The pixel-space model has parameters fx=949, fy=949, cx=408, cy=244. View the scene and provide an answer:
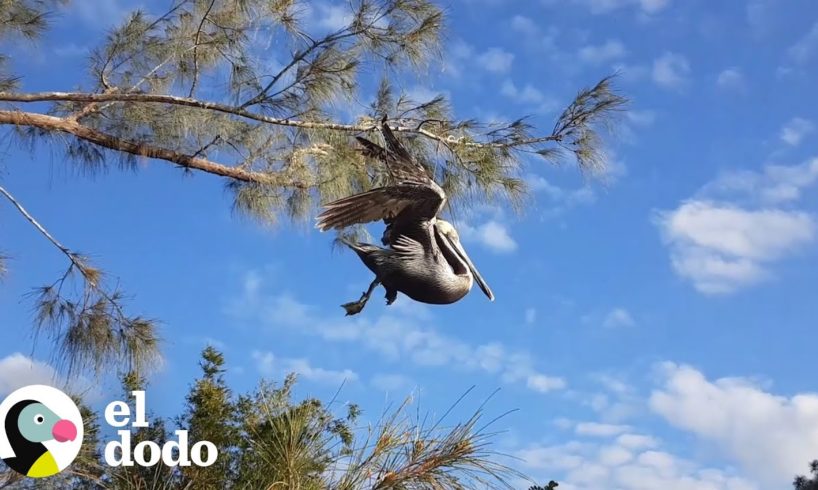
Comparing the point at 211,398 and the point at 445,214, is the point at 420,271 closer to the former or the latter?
the point at 445,214

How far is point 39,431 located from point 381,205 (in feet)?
3.85

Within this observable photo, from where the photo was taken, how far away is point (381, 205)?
1.88m

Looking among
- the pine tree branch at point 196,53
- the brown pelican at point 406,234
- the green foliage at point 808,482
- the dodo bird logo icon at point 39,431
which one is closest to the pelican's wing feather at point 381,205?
the brown pelican at point 406,234

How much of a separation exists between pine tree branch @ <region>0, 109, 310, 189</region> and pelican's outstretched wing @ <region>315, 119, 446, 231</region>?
1771 millimetres

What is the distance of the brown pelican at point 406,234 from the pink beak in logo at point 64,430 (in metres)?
0.94

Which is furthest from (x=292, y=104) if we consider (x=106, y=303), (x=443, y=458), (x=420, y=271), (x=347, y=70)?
(x=443, y=458)

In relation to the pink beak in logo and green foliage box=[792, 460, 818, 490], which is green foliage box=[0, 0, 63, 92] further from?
green foliage box=[792, 460, 818, 490]

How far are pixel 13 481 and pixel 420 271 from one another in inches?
53.4

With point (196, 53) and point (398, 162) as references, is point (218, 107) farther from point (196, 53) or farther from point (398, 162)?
point (398, 162)

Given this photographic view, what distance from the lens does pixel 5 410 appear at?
93.7 inches

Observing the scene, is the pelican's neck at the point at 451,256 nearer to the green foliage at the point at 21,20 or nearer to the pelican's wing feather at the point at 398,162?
the pelican's wing feather at the point at 398,162

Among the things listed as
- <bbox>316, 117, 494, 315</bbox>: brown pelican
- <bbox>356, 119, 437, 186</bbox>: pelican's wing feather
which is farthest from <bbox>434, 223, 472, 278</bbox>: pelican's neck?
<bbox>356, 119, 437, 186</bbox>: pelican's wing feather

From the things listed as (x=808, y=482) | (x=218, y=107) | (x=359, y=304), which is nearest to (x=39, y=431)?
(x=359, y=304)

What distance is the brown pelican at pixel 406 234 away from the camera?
187 centimetres
